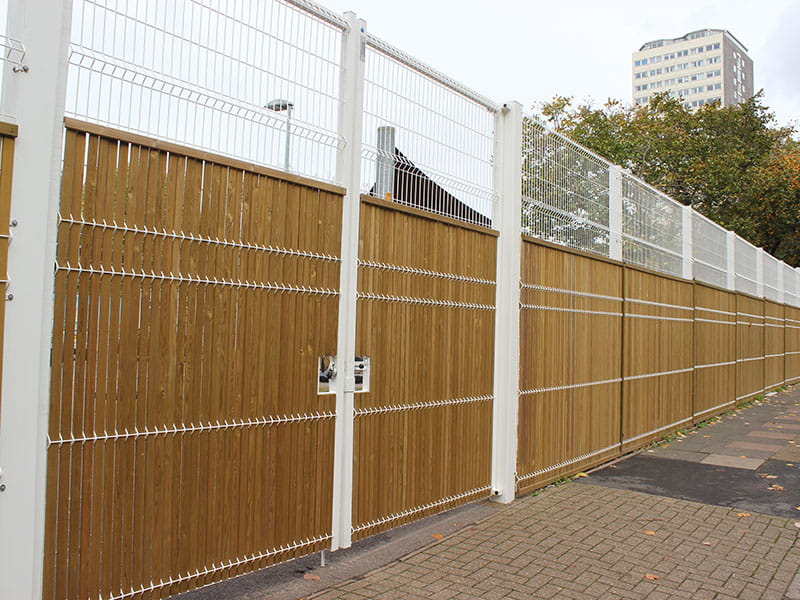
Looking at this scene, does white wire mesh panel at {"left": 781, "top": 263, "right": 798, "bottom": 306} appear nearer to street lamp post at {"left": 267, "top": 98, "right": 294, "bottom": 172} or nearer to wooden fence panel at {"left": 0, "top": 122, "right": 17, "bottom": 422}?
street lamp post at {"left": 267, "top": 98, "right": 294, "bottom": 172}

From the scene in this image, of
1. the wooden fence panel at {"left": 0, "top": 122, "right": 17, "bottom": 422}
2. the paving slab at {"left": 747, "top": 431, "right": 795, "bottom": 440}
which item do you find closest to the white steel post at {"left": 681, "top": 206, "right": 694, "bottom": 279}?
the paving slab at {"left": 747, "top": 431, "right": 795, "bottom": 440}

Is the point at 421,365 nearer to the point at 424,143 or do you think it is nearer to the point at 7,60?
the point at 424,143

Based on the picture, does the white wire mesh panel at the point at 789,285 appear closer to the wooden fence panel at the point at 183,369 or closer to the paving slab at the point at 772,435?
the paving slab at the point at 772,435

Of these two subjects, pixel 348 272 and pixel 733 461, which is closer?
pixel 348 272

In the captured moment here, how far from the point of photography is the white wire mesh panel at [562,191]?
627cm

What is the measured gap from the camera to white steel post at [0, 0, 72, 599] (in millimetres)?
2773

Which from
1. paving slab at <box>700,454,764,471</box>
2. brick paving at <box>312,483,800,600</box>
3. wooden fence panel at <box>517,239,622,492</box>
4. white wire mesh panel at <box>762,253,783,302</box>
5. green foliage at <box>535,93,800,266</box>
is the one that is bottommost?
brick paving at <box>312,483,800,600</box>

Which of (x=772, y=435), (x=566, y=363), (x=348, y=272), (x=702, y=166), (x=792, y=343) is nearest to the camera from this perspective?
(x=348, y=272)

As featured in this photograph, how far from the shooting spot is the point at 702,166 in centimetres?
2716

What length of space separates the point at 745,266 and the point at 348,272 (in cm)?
1253

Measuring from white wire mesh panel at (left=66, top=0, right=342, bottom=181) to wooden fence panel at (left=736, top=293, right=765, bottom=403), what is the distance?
1148cm

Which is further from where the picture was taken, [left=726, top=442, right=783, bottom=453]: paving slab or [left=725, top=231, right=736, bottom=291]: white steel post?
[left=725, top=231, right=736, bottom=291]: white steel post

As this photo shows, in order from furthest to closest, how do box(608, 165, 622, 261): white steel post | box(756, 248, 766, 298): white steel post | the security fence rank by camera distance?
box(756, 248, 766, 298): white steel post, box(608, 165, 622, 261): white steel post, the security fence

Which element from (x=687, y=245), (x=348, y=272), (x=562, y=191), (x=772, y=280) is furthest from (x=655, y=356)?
(x=772, y=280)
